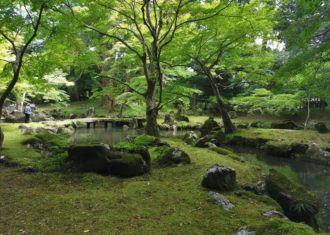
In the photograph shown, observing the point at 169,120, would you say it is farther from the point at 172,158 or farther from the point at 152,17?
the point at 172,158

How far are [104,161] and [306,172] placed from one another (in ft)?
29.8

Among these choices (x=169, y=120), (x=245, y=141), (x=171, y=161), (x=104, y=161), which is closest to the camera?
(x=104, y=161)

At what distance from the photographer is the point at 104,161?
28.5 ft

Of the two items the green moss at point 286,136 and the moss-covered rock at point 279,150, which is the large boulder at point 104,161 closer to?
the moss-covered rock at point 279,150

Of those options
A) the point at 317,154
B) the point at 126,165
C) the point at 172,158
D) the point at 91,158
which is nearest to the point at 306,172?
the point at 317,154

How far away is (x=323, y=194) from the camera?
34.5 ft

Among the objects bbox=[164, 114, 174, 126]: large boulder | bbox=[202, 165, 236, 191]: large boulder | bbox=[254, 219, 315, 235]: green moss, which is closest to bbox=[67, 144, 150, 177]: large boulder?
bbox=[202, 165, 236, 191]: large boulder

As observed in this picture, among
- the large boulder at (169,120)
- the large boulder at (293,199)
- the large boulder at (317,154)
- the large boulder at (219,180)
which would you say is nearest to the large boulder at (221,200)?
the large boulder at (219,180)

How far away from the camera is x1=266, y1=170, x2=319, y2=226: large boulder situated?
707cm

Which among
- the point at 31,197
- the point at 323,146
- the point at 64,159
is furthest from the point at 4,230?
the point at 323,146

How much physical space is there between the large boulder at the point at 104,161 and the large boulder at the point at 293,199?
3.37m

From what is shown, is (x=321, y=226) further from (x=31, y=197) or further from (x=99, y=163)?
(x=31, y=197)

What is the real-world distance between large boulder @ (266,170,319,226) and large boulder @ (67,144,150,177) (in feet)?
11.1

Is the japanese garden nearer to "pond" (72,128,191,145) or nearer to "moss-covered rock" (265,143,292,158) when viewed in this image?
"moss-covered rock" (265,143,292,158)
